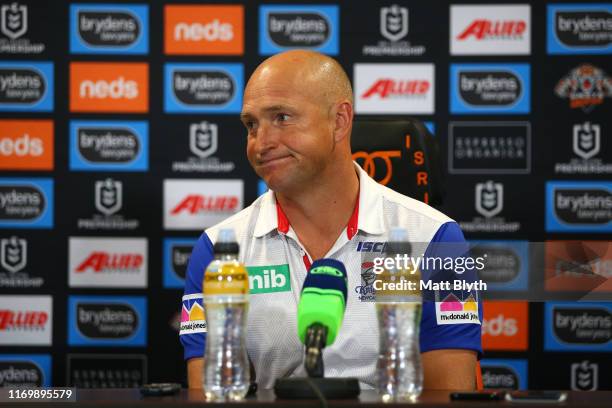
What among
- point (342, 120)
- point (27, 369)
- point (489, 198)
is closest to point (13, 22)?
point (27, 369)

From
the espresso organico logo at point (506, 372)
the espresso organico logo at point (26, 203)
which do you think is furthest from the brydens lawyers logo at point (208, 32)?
the espresso organico logo at point (506, 372)

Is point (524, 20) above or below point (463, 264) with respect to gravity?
above

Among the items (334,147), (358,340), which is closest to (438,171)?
(334,147)

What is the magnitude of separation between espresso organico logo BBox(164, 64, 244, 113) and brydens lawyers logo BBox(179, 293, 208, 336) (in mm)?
2302

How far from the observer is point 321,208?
2.48 m

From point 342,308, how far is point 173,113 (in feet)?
10.3

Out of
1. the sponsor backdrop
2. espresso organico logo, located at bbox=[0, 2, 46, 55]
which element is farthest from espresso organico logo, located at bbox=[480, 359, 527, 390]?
espresso organico logo, located at bbox=[0, 2, 46, 55]

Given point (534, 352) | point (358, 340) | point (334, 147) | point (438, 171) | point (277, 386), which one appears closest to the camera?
point (277, 386)

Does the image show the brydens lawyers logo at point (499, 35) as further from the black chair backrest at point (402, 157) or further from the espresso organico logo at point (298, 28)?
the black chair backrest at point (402, 157)

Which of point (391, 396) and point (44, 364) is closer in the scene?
point (391, 396)

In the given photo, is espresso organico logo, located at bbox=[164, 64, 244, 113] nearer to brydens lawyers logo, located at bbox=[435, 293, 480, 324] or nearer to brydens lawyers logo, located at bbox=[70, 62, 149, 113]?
brydens lawyers logo, located at bbox=[70, 62, 149, 113]

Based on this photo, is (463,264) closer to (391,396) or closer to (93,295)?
(391,396)

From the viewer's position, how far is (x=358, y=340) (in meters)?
2.21

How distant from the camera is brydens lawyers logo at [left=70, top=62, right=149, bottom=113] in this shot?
14.8 ft
